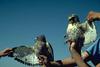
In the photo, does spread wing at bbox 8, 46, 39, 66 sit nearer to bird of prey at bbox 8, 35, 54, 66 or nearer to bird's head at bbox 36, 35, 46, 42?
bird of prey at bbox 8, 35, 54, 66

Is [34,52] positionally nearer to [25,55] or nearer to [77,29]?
[25,55]

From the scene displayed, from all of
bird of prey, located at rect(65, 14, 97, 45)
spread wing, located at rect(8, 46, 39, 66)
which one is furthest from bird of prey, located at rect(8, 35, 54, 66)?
bird of prey, located at rect(65, 14, 97, 45)

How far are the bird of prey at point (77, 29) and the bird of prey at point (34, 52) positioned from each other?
0.52 m

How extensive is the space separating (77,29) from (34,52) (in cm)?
105

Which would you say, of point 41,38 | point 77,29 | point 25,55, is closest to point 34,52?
point 41,38

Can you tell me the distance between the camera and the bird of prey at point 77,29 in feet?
6.40

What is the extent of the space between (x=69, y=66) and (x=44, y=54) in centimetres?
57

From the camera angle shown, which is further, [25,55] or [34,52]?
[25,55]

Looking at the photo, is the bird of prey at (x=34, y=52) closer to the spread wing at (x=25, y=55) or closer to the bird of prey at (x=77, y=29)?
the spread wing at (x=25, y=55)

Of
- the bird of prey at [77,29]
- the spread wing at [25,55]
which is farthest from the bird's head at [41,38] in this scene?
the bird of prey at [77,29]

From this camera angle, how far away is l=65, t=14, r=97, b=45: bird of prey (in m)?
1.95

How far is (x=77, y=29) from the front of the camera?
1.96 m

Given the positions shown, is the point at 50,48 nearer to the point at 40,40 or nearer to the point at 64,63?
the point at 40,40

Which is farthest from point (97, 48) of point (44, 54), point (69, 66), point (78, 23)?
point (78, 23)
